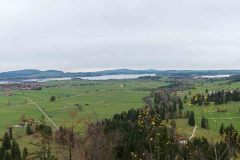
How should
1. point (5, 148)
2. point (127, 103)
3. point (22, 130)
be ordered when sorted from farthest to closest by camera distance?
point (127, 103) < point (22, 130) < point (5, 148)

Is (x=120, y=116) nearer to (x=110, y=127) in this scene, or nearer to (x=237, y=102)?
(x=110, y=127)

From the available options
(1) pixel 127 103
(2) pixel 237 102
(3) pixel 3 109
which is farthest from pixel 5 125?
(2) pixel 237 102

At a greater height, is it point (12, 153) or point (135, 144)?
point (135, 144)

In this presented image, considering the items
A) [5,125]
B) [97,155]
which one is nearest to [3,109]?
[5,125]

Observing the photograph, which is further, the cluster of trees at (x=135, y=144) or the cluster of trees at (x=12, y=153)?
the cluster of trees at (x=12, y=153)

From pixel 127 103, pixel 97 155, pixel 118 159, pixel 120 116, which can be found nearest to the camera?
pixel 97 155

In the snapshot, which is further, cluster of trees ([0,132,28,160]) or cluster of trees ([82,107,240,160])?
cluster of trees ([0,132,28,160])

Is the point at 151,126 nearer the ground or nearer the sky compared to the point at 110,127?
nearer the sky

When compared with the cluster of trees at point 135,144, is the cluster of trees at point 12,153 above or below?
below

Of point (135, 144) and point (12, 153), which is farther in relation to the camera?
point (12, 153)

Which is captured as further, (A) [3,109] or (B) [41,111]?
(A) [3,109]

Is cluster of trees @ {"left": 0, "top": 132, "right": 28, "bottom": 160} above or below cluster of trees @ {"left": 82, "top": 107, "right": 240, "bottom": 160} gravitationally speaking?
below
